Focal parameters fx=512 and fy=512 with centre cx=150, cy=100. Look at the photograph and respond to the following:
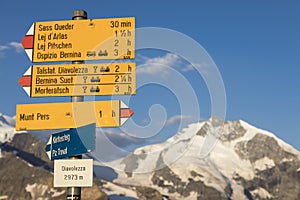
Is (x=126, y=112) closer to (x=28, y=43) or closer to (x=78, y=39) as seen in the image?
(x=78, y=39)

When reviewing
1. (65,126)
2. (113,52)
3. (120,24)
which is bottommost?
(65,126)

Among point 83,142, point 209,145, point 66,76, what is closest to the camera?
point 209,145

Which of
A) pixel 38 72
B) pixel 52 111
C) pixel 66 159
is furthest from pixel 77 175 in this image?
pixel 38 72

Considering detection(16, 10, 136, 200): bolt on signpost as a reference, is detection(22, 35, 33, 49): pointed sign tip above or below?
above

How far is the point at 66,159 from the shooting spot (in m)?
17.6

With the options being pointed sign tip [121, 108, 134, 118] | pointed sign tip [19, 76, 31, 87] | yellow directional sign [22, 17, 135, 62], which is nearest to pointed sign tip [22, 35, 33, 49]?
yellow directional sign [22, 17, 135, 62]

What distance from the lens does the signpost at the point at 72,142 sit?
16.4 metres

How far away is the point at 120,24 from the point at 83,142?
14.4 feet

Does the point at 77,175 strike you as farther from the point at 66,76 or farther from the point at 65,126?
the point at 66,76

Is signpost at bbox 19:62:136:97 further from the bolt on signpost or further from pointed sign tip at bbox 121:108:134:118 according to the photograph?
pointed sign tip at bbox 121:108:134:118

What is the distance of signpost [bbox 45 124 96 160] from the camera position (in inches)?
647

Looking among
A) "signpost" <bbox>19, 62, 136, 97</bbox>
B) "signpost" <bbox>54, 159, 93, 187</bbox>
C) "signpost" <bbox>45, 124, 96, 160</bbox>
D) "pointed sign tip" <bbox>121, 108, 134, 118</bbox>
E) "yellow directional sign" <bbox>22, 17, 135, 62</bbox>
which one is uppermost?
"yellow directional sign" <bbox>22, 17, 135, 62</bbox>

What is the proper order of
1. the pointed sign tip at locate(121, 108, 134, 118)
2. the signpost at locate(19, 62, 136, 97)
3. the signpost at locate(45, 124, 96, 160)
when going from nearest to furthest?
the signpost at locate(45, 124, 96, 160) < the pointed sign tip at locate(121, 108, 134, 118) < the signpost at locate(19, 62, 136, 97)

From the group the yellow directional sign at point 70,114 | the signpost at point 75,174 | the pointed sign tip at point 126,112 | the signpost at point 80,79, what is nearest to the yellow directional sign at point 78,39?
the signpost at point 80,79
